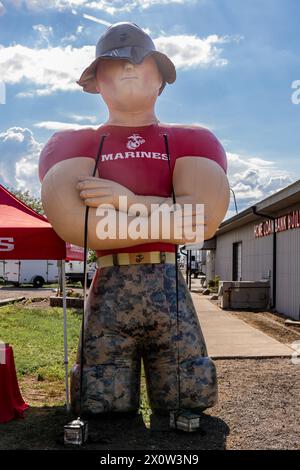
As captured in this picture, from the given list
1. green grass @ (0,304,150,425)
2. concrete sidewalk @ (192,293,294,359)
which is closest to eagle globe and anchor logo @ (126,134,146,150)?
green grass @ (0,304,150,425)

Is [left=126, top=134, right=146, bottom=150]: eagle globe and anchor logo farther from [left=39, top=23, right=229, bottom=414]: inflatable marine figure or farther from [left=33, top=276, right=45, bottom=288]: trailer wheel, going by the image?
[left=33, top=276, right=45, bottom=288]: trailer wheel

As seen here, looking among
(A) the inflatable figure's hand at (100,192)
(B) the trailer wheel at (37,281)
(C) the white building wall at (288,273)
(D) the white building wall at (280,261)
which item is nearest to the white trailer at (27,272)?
(B) the trailer wheel at (37,281)

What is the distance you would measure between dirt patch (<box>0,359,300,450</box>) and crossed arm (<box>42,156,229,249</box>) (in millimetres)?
1418

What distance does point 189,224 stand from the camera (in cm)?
391

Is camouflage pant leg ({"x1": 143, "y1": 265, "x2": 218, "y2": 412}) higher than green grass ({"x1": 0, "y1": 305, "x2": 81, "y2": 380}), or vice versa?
Answer: camouflage pant leg ({"x1": 143, "y1": 265, "x2": 218, "y2": 412})

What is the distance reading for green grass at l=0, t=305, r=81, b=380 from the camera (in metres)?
6.54

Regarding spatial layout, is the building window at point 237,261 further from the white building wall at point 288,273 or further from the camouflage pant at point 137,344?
the camouflage pant at point 137,344

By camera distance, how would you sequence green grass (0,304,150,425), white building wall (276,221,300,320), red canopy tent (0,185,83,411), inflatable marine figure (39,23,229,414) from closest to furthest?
inflatable marine figure (39,23,229,414) → red canopy tent (0,185,83,411) → green grass (0,304,150,425) → white building wall (276,221,300,320)

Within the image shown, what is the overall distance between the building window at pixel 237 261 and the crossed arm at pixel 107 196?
15.1 m

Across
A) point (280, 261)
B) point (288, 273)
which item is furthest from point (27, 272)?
point (288, 273)

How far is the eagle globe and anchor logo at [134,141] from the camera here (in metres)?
4.07

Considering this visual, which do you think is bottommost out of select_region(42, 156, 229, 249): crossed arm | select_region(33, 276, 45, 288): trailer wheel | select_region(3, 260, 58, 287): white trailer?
select_region(33, 276, 45, 288): trailer wheel

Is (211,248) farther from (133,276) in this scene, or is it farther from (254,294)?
(133,276)

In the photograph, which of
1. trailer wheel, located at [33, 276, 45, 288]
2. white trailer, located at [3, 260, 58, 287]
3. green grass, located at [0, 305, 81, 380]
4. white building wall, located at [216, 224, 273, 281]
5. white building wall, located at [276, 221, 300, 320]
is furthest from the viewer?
trailer wheel, located at [33, 276, 45, 288]
